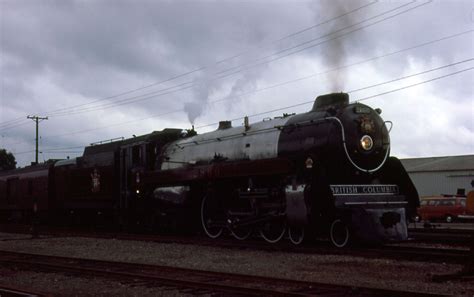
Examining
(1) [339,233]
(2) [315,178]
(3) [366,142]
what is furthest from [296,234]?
(3) [366,142]

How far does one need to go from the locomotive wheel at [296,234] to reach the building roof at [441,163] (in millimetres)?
33326

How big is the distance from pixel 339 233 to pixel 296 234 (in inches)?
47.3

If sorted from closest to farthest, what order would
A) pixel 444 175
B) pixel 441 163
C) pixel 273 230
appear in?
pixel 273 230 → pixel 444 175 → pixel 441 163

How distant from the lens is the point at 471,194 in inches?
328

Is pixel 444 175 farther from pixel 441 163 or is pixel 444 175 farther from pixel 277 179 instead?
pixel 277 179

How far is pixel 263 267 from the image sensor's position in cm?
1020

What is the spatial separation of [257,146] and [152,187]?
5267 millimetres

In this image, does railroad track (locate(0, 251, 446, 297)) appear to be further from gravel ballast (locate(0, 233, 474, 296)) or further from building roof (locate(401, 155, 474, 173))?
building roof (locate(401, 155, 474, 173))

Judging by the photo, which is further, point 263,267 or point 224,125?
point 224,125

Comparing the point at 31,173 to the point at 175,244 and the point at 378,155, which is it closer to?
the point at 175,244

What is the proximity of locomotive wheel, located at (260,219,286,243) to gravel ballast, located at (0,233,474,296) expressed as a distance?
136 centimetres

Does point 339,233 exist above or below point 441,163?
below

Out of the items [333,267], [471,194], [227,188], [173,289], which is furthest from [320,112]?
[173,289]

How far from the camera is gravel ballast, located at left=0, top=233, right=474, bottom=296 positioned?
804cm
